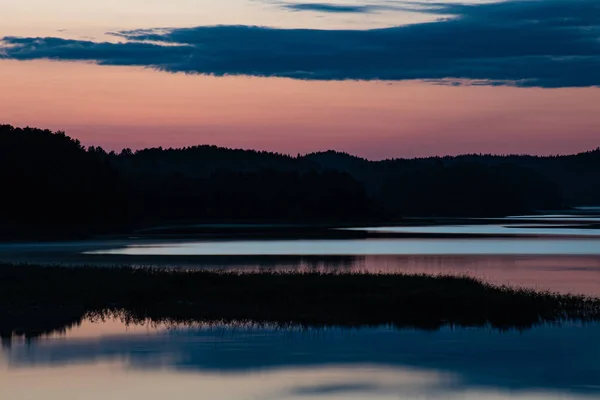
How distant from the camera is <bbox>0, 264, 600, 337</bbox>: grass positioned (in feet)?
112

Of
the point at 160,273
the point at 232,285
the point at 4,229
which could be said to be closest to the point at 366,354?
the point at 232,285

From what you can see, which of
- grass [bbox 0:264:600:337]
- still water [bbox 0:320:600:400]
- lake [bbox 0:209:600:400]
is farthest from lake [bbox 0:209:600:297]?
lake [bbox 0:209:600:400]

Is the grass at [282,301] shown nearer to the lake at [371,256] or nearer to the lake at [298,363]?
the lake at [298,363]

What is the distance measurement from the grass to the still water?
67.5 inches

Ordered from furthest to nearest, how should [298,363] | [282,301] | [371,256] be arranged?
[371,256] < [282,301] < [298,363]

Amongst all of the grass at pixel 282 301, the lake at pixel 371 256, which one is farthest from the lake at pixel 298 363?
the lake at pixel 371 256

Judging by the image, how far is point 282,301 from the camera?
37.5 m

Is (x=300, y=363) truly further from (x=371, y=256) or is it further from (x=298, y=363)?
(x=371, y=256)

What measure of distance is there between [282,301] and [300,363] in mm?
10950

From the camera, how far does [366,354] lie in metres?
27.9

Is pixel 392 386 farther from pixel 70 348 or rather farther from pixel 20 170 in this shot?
pixel 20 170

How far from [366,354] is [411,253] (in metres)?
52.4

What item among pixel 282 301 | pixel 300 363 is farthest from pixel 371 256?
pixel 300 363

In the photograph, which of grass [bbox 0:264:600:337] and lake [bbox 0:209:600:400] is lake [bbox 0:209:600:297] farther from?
lake [bbox 0:209:600:400]
